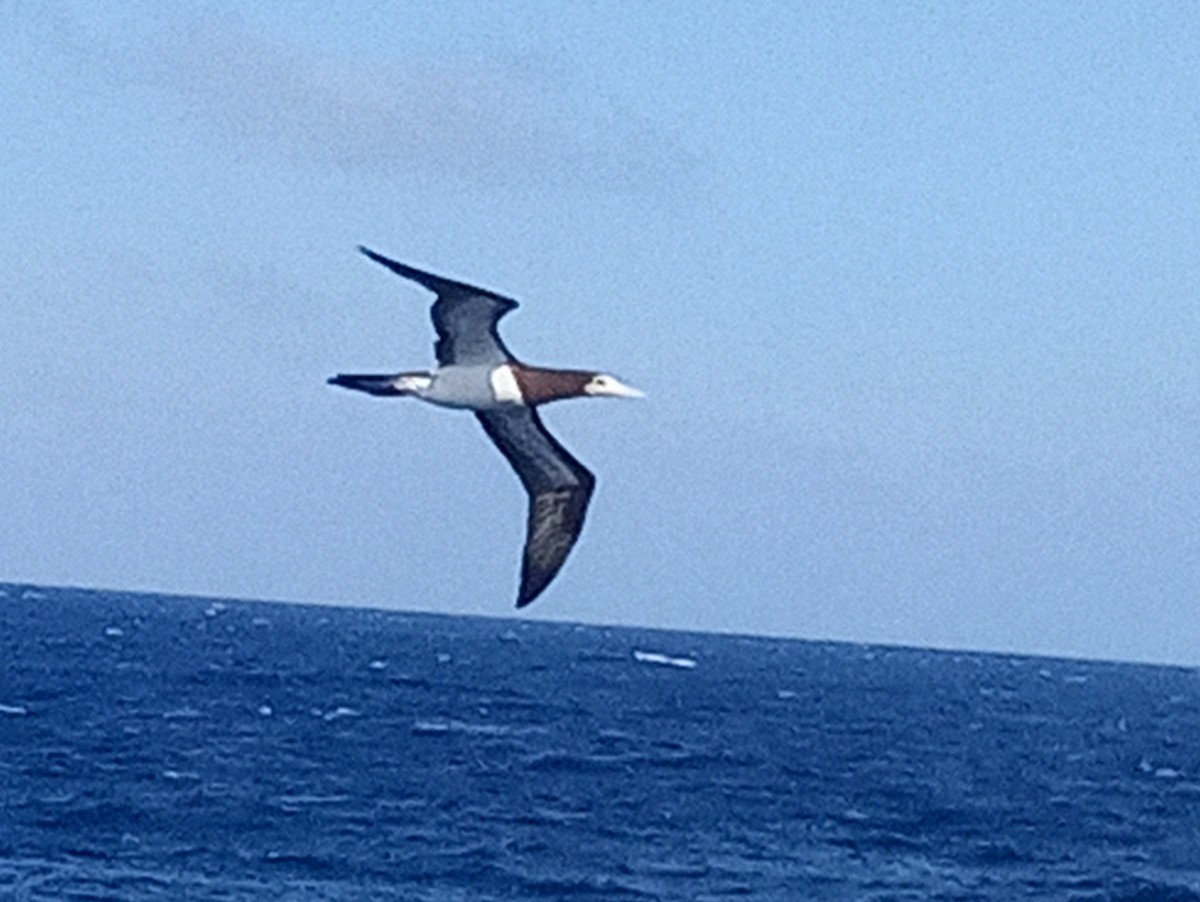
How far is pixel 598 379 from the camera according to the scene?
24.0 metres

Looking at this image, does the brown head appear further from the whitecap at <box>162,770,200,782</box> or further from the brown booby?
the whitecap at <box>162,770,200,782</box>

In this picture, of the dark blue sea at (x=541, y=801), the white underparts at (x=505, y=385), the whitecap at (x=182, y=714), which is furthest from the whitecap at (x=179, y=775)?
the white underparts at (x=505, y=385)

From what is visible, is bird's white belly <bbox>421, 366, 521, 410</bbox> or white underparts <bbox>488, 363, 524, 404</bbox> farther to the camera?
white underparts <bbox>488, 363, 524, 404</bbox>

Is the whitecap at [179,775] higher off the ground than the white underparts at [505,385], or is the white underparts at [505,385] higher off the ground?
the white underparts at [505,385]

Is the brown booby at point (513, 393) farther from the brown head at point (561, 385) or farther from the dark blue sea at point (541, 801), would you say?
the dark blue sea at point (541, 801)

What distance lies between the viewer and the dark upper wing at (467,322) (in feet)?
74.6

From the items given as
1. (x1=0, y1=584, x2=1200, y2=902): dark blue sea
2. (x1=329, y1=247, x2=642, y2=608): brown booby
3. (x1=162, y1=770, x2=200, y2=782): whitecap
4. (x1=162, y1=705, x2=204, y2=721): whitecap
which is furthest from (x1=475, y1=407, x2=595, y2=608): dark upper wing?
(x1=162, y1=705, x2=204, y2=721): whitecap

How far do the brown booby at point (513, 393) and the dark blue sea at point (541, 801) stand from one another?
52206 millimetres

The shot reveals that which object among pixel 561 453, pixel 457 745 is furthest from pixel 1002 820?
pixel 561 453

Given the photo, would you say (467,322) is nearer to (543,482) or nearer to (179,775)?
(543,482)

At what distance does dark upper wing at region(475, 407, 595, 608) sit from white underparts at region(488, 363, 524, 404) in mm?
856

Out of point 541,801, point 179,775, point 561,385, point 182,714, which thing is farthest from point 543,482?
point 182,714

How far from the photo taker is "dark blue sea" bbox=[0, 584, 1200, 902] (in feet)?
267

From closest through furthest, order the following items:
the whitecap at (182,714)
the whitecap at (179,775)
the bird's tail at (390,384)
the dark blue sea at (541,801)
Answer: the bird's tail at (390,384)
the dark blue sea at (541,801)
the whitecap at (179,775)
the whitecap at (182,714)
